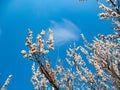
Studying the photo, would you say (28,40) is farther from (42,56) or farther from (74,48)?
(74,48)

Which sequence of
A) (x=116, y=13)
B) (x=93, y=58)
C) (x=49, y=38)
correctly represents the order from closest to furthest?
(x=49, y=38)
(x=116, y=13)
(x=93, y=58)

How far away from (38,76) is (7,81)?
1.66 meters

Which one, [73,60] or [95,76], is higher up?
[73,60]

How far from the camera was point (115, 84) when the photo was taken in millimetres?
10898

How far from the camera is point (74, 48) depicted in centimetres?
1355

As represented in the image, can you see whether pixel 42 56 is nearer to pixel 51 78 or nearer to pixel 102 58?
pixel 51 78

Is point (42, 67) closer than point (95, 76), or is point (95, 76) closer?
point (42, 67)

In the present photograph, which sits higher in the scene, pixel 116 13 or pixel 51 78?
pixel 116 13

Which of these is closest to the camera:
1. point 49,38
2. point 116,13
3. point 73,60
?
point 49,38

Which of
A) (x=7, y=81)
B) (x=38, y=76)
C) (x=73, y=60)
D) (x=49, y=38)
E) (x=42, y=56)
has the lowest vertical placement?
(x=42, y=56)

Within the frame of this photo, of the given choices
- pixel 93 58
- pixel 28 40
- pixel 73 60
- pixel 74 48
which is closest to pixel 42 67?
pixel 28 40

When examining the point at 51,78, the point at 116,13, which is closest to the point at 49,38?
the point at 51,78

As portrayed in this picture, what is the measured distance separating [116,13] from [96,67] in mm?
4015

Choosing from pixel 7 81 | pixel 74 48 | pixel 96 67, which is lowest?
pixel 7 81
